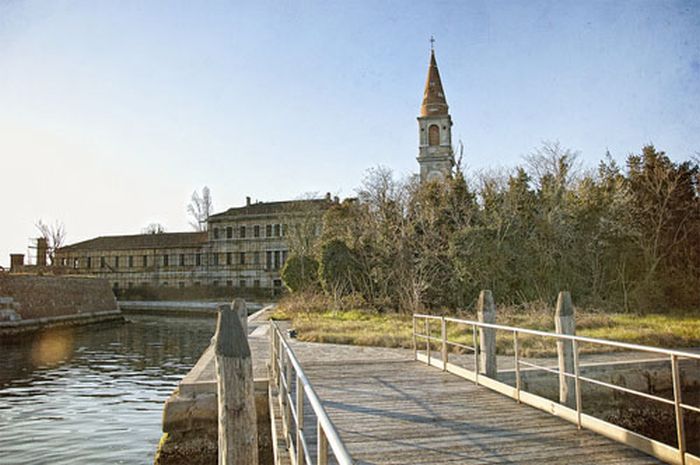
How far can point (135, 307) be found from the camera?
2041 inches

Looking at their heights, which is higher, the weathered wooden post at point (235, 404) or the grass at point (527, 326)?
the weathered wooden post at point (235, 404)

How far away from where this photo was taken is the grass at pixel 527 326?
13.4m

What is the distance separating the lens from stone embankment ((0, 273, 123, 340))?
29.7 metres

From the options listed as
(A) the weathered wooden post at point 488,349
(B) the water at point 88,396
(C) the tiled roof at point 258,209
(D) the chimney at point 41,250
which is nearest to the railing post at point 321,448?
(A) the weathered wooden post at point 488,349

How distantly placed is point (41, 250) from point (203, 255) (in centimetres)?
1693

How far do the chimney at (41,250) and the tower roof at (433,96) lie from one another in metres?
41.5

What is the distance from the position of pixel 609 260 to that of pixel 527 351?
14089 mm

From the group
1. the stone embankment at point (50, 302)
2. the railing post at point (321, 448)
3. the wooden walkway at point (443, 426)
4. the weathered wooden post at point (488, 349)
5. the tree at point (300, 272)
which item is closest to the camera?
the railing post at point (321, 448)

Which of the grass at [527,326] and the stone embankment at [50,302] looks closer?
the grass at [527,326]

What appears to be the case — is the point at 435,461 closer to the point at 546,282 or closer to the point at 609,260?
the point at 546,282

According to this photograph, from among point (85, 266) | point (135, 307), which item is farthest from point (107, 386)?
point (85, 266)

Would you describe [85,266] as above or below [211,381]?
above

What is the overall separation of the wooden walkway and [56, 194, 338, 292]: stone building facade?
4392 centimetres

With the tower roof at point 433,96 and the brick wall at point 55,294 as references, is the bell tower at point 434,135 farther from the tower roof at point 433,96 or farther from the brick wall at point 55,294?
the brick wall at point 55,294
